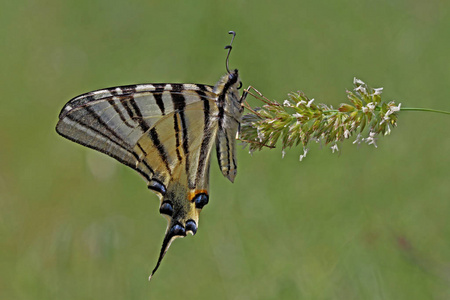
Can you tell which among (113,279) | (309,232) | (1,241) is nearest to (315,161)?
(309,232)

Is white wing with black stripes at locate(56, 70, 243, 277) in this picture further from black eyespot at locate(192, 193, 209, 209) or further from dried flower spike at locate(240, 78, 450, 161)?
dried flower spike at locate(240, 78, 450, 161)

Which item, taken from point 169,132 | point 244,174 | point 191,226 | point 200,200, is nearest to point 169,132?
point 169,132

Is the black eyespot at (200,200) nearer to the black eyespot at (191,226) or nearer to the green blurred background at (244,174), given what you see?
the black eyespot at (191,226)

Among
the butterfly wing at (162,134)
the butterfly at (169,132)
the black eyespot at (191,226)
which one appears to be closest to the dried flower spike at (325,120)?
the butterfly at (169,132)

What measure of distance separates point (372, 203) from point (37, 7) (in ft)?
20.8

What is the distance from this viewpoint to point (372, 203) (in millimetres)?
4988

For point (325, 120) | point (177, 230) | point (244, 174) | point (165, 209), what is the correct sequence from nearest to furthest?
point (325, 120)
point (177, 230)
point (165, 209)
point (244, 174)

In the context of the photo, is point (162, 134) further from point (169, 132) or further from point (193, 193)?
point (193, 193)

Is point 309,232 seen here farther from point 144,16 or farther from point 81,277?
point 144,16

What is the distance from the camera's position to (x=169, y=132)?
400cm

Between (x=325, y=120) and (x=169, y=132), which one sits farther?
(x=169, y=132)

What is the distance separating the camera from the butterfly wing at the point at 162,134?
3732mm

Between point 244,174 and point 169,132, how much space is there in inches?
81.9

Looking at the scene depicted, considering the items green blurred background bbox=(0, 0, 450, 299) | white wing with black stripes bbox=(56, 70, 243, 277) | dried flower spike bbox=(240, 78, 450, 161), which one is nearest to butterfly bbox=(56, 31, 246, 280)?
white wing with black stripes bbox=(56, 70, 243, 277)
